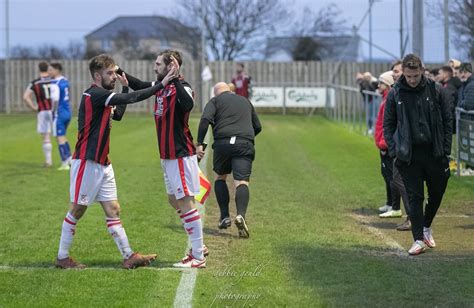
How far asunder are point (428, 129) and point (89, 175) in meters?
3.21

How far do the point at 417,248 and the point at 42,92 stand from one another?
10.6 metres

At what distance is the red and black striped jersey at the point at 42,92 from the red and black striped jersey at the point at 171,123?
9.70 metres

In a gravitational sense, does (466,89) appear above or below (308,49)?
below

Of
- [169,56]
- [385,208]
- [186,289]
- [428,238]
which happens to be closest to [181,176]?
[169,56]

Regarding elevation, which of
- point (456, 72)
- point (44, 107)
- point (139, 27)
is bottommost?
point (44, 107)

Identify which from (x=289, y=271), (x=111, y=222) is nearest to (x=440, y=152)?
(x=289, y=271)

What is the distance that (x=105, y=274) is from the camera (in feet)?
25.2

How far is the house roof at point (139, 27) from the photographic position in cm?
5160

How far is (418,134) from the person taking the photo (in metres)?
8.39

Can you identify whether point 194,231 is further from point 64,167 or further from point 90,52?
point 90,52

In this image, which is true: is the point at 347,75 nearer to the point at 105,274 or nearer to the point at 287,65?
the point at 287,65

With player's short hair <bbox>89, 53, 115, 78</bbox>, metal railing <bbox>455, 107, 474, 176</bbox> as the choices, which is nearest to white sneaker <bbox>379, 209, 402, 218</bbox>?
metal railing <bbox>455, 107, 474, 176</bbox>

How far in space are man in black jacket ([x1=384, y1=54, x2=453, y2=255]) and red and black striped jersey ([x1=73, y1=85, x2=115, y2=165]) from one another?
2.79m

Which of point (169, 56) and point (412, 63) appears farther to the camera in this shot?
point (412, 63)
